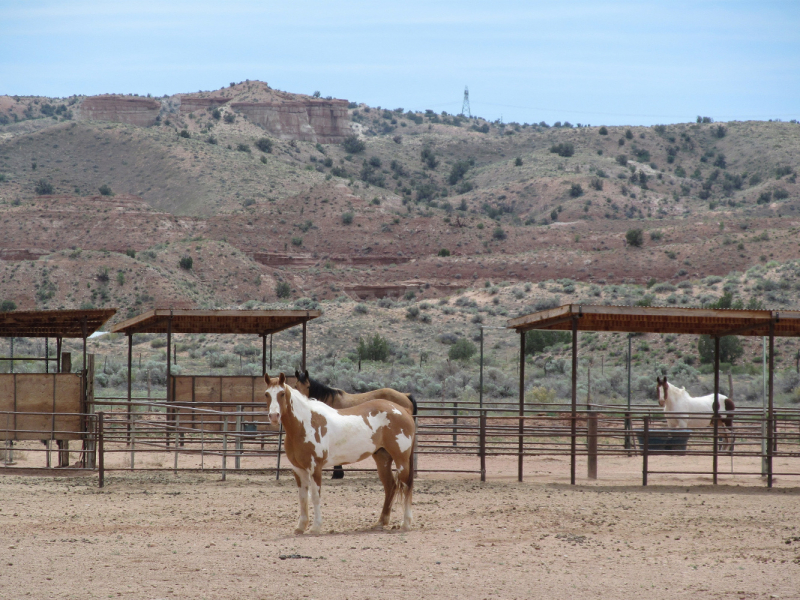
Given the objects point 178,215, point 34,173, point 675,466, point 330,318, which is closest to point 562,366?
point 330,318

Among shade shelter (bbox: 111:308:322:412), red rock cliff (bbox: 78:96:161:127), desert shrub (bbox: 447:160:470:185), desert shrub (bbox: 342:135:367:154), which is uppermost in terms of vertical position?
red rock cliff (bbox: 78:96:161:127)

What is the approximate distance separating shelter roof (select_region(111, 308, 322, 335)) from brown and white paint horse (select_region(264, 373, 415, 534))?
210 inches

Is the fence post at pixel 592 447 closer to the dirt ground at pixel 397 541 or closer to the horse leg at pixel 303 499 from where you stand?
the dirt ground at pixel 397 541

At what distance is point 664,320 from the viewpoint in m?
15.4

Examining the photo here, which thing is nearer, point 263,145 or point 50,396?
point 50,396

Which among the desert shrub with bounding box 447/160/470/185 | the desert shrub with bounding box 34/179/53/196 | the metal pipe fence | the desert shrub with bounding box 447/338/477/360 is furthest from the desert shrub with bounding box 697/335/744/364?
the desert shrub with bounding box 447/160/470/185

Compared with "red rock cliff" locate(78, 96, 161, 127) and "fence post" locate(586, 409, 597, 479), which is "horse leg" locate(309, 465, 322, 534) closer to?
"fence post" locate(586, 409, 597, 479)

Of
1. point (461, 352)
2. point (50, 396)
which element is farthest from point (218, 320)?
point (461, 352)

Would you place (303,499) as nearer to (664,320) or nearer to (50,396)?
(50,396)

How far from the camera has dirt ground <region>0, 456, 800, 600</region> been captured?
25.5 feet

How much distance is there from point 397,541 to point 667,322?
800cm

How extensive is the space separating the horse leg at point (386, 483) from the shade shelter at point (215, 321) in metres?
5.36

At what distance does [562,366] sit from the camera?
41344mm

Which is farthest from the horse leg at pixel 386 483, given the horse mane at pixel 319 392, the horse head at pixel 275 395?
the horse mane at pixel 319 392
